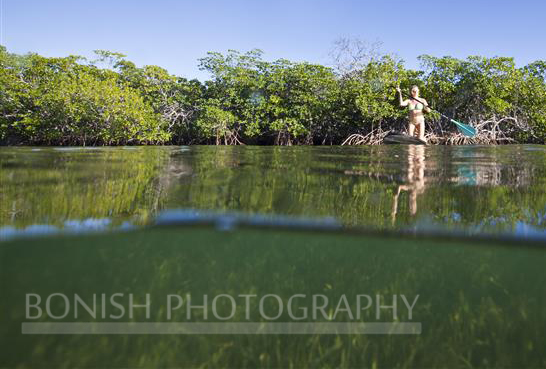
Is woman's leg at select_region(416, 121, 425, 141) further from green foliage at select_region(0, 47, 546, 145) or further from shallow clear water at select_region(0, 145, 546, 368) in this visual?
shallow clear water at select_region(0, 145, 546, 368)

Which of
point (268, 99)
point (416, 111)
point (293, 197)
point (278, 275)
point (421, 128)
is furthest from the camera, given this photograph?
point (268, 99)

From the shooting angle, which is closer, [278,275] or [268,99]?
[278,275]

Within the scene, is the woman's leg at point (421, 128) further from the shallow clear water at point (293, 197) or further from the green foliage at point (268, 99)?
the shallow clear water at point (293, 197)

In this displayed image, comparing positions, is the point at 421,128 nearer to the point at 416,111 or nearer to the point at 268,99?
the point at 416,111

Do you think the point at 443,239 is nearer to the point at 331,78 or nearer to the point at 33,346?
the point at 33,346

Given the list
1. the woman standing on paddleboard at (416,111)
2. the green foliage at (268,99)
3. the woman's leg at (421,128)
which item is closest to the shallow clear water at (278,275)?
the woman standing on paddleboard at (416,111)

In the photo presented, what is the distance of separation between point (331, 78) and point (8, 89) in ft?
49.9

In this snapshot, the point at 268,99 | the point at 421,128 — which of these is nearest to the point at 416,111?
the point at 421,128

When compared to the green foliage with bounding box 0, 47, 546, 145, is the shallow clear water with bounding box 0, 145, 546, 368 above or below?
below

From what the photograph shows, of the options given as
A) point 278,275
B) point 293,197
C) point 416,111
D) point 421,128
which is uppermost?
point 416,111

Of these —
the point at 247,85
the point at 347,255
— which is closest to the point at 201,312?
the point at 347,255

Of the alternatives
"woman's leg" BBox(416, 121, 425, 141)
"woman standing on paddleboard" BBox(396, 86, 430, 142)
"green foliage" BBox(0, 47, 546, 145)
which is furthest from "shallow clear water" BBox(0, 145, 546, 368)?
"green foliage" BBox(0, 47, 546, 145)

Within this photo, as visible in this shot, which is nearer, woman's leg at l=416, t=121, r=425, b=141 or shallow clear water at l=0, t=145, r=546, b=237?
shallow clear water at l=0, t=145, r=546, b=237

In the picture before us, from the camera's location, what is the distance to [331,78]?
58.5 ft
